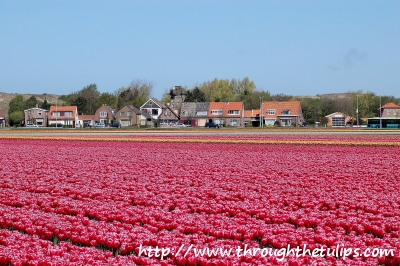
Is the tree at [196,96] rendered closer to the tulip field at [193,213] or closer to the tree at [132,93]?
the tree at [132,93]

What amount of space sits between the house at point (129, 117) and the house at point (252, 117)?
23.4 metres

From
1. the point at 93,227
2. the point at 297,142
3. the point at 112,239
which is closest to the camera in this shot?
the point at 112,239

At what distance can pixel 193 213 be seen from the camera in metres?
8.98

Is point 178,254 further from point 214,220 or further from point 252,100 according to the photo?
point 252,100

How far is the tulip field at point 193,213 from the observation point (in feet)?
20.9

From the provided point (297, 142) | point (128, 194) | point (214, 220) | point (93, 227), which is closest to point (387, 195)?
point (214, 220)

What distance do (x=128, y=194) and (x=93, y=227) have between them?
3087 mm

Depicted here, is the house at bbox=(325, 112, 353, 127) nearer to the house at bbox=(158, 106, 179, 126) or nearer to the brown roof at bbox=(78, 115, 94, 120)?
the house at bbox=(158, 106, 179, 126)

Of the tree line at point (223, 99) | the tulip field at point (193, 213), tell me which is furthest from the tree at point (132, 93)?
the tulip field at point (193, 213)

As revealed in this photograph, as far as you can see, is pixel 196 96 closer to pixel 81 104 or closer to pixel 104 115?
pixel 104 115

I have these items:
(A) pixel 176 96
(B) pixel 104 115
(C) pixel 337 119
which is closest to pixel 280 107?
(C) pixel 337 119

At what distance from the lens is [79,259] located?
19.9 feet

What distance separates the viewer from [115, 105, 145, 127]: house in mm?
109300

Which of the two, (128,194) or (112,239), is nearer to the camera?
(112,239)
